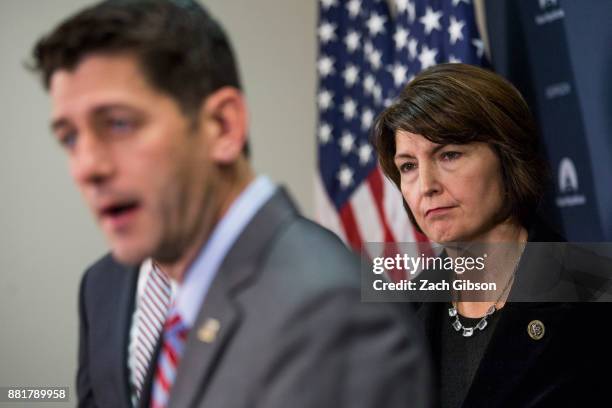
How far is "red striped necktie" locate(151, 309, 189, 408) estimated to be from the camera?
3.17 feet

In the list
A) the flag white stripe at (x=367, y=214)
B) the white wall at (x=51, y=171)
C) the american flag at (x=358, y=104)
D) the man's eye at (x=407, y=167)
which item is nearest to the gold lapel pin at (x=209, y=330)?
the man's eye at (x=407, y=167)

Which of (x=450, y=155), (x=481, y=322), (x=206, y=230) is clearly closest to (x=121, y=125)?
(x=206, y=230)

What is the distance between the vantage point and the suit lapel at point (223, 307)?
884mm

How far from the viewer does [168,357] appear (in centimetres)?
A: 98

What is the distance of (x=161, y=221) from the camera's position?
917mm

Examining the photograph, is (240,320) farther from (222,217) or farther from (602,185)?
(602,185)

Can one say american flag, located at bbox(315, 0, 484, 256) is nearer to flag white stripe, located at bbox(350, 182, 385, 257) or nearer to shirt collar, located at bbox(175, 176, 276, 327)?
flag white stripe, located at bbox(350, 182, 385, 257)

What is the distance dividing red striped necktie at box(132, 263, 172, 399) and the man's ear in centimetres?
25

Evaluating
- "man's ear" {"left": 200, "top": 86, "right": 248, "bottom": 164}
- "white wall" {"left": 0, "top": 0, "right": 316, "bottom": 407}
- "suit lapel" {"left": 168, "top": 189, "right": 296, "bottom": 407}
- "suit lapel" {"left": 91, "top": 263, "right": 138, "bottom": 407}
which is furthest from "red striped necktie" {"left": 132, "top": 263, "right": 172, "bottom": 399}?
"white wall" {"left": 0, "top": 0, "right": 316, "bottom": 407}

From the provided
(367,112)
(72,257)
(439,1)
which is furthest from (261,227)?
(72,257)

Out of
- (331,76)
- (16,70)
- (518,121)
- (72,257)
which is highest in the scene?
(16,70)

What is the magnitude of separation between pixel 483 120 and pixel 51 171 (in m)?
2.93

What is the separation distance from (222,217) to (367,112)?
2901 millimetres

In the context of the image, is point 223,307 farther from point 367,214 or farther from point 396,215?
point 367,214
